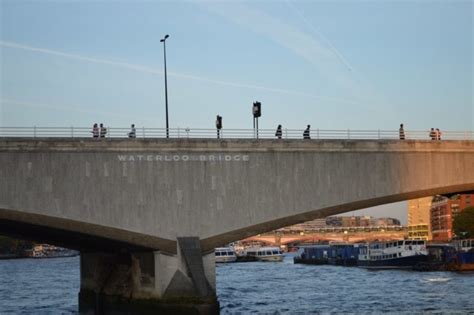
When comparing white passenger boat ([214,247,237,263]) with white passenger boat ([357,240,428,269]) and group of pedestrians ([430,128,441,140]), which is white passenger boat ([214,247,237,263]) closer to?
white passenger boat ([357,240,428,269])

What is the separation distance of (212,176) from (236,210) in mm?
2756

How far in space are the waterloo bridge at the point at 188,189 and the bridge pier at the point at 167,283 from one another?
0.07 m

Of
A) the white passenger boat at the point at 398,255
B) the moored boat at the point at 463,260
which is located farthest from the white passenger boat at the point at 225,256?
the moored boat at the point at 463,260

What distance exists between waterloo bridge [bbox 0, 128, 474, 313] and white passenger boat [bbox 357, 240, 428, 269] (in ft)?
197

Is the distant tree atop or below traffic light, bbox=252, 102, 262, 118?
below

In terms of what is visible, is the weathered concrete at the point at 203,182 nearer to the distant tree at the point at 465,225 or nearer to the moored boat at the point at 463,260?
the moored boat at the point at 463,260

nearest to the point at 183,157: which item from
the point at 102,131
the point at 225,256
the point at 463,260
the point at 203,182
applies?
the point at 203,182

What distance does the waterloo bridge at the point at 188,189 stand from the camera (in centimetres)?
4925

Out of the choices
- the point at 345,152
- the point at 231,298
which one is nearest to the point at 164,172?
the point at 345,152

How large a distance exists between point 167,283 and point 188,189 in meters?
6.32

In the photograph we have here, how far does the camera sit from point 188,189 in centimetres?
5203

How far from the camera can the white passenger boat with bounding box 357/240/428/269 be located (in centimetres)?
Result: 11669

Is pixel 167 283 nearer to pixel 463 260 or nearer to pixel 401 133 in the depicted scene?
pixel 401 133

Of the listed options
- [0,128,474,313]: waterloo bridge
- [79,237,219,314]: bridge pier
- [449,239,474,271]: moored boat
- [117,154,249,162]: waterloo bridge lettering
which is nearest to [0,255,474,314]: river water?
[449,239,474,271]: moored boat
